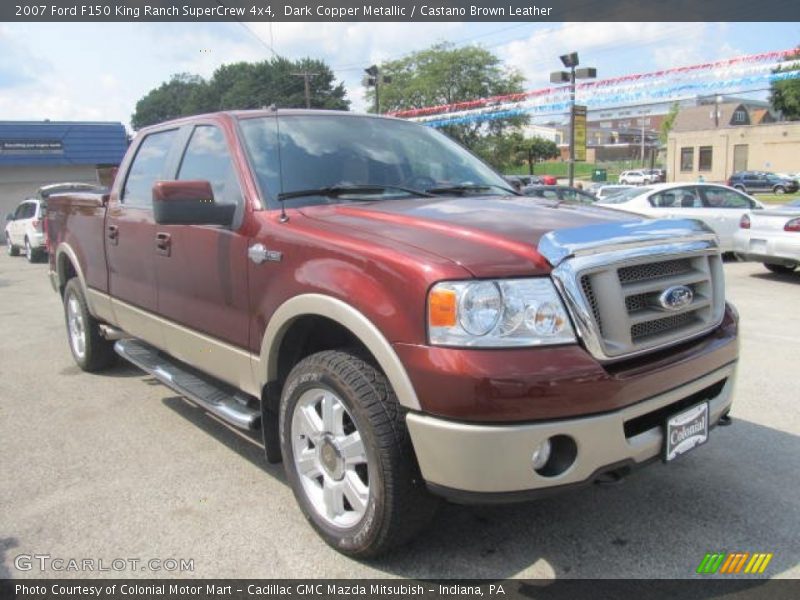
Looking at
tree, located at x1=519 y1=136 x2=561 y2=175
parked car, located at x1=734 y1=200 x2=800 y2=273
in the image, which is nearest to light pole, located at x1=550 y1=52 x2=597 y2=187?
parked car, located at x1=734 y1=200 x2=800 y2=273

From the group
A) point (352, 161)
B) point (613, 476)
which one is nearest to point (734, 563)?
point (613, 476)

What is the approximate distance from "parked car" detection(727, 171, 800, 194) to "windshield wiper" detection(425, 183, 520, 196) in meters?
46.9

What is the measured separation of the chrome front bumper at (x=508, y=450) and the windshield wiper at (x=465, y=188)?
1.60m

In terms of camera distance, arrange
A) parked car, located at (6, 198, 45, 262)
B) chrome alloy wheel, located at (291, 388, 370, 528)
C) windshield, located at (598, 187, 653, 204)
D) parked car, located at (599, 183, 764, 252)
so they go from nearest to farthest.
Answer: chrome alloy wheel, located at (291, 388, 370, 528), parked car, located at (599, 183, 764, 252), windshield, located at (598, 187, 653, 204), parked car, located at (6, 198, 45, 262)

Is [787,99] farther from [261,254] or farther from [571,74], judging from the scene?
[261,254]

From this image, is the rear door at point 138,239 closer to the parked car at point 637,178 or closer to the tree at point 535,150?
the parked car at point 637,178

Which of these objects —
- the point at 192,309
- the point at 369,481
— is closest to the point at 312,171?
the point at 192,309

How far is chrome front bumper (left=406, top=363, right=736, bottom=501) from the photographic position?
2.36 metres

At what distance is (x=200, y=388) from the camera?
157 inches

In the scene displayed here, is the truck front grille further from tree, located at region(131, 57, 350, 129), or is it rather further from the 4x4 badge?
tree, located at region(131, 57, 350, 129)

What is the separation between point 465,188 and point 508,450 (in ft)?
6.12

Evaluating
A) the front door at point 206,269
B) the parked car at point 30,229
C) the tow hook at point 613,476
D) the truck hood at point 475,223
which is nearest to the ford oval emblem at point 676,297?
the truck hood at point 475,223

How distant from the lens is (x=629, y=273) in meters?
2.70

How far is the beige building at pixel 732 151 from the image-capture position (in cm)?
5759
